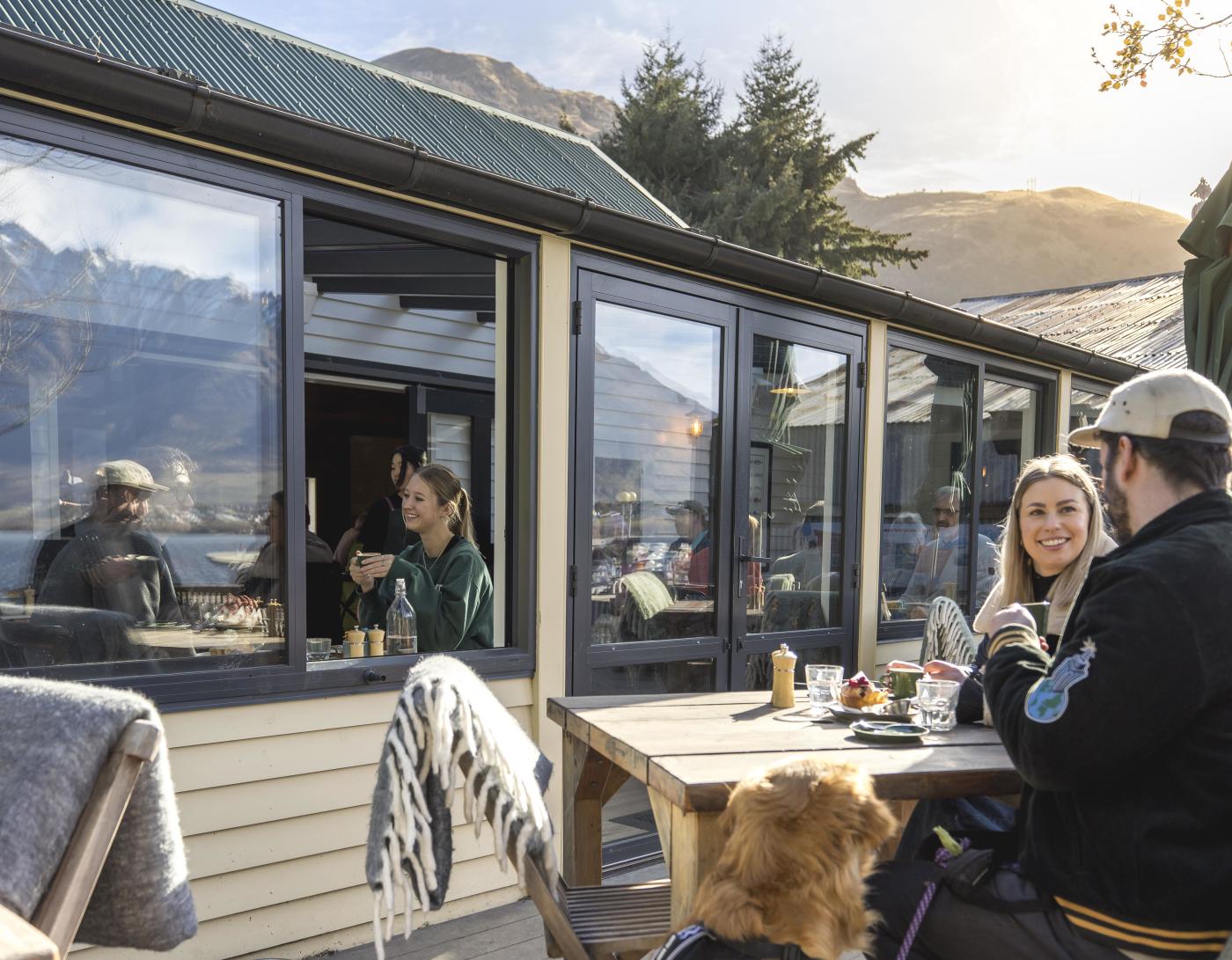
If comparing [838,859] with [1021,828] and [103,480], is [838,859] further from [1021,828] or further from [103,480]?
[103,480]

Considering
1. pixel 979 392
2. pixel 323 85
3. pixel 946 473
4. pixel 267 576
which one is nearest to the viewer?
pixel 267 576

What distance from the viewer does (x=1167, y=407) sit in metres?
1.77

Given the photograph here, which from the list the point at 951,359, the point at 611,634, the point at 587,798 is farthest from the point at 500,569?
the point at 951,359

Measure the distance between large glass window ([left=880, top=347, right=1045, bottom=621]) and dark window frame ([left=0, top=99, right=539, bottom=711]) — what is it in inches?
92.2

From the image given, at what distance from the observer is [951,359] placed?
18.2 ft

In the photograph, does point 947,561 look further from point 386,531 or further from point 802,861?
point 802,861

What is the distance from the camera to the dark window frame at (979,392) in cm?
524

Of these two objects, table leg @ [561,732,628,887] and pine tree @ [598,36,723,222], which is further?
pine tree @ [598,36,723,222]

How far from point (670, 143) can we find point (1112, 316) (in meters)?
13.1

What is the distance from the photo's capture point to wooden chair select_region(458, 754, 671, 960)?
190 cm

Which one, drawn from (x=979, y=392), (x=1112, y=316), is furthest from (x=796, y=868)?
(x=1112, y=316)

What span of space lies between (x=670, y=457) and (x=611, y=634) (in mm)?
817

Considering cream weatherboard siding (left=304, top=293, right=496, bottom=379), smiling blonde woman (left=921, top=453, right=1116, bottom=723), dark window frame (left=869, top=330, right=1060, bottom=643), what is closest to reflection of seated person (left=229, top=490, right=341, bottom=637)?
smiling blonde woman (left=921, top=453, right=1116, bottom=723)

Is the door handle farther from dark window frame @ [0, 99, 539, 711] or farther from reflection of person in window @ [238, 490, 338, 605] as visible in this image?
reflection of person in window @ [238, 490, 338, 605]
